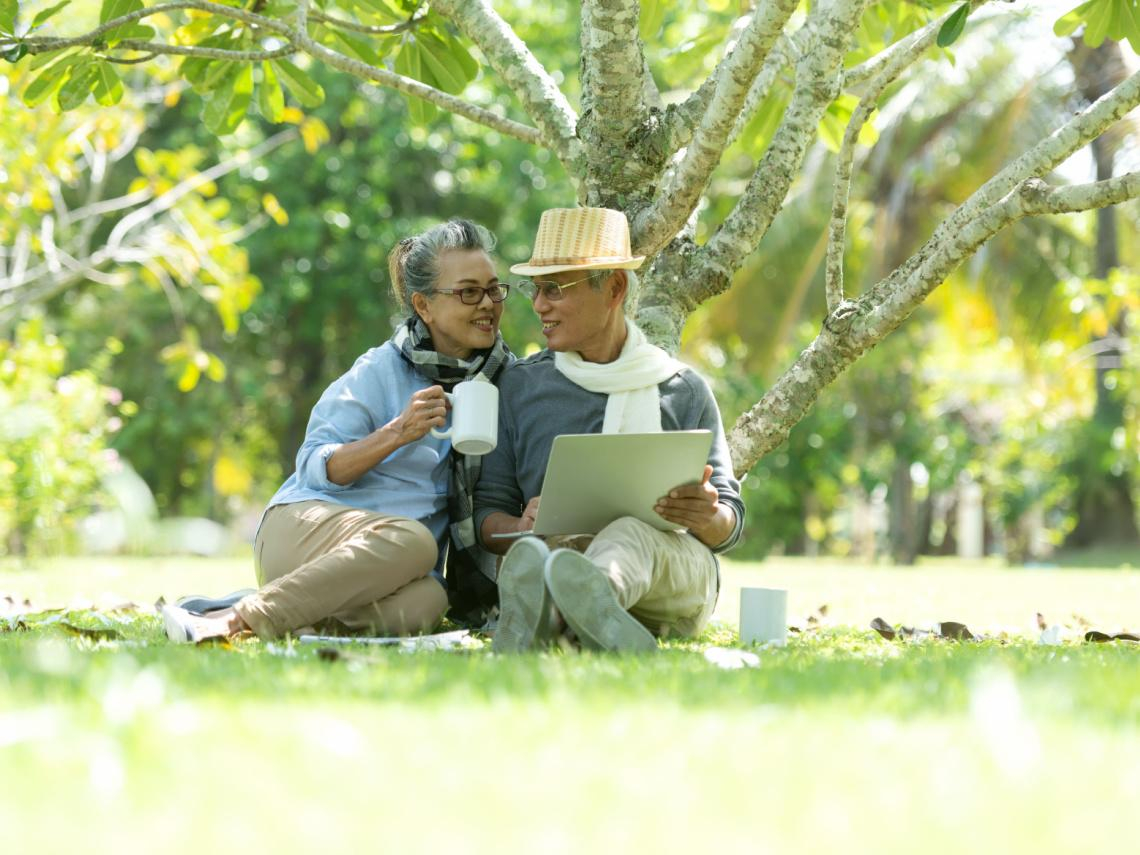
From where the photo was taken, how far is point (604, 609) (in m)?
3.28

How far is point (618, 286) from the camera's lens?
429 cm

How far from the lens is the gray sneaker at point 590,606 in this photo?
10.5 feet

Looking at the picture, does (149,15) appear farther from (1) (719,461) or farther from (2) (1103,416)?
(2) (1103,416)

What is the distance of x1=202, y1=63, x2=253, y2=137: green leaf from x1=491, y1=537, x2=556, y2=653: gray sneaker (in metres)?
2.98

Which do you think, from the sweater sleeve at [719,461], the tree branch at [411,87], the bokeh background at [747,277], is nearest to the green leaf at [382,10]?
the tree branch at [411,87]

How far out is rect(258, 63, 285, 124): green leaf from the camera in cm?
571

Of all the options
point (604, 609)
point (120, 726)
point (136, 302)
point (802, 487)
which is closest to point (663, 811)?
point (120, 726)

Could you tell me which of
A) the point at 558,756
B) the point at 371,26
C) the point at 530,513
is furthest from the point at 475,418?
the point at 558,756

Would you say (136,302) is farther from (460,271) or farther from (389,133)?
(460,271)

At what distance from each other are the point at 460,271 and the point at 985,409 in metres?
25.8

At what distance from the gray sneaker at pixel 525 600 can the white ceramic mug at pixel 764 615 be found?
0.97 metres

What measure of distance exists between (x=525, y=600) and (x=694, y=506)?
0.70 metres

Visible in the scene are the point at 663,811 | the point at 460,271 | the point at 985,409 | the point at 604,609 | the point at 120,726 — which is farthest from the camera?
the point at 985,409

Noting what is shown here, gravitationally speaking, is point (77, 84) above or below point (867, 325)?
above
